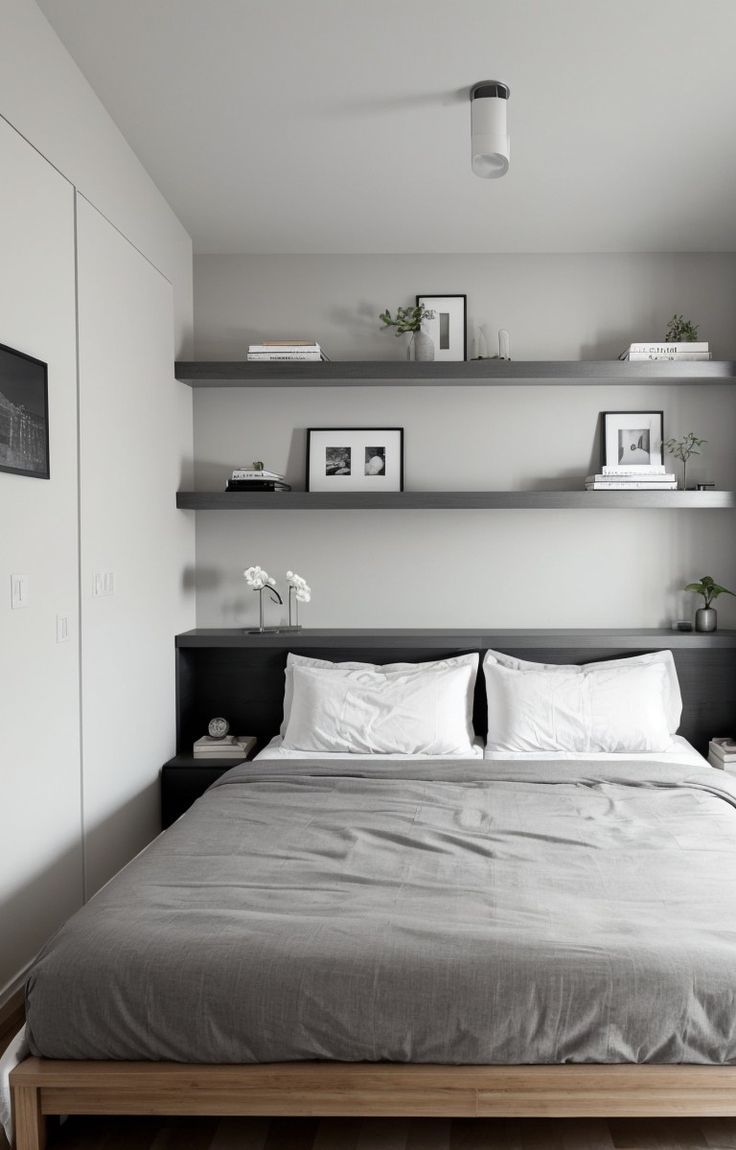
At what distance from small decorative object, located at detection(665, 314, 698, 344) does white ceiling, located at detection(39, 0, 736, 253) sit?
0.34 meters

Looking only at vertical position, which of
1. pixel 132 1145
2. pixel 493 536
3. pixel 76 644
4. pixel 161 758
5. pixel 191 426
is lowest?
pixel 132 1145

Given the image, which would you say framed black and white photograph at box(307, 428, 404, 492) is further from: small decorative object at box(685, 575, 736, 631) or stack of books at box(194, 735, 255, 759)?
small decorative object at box(685, 575, 736, 631)

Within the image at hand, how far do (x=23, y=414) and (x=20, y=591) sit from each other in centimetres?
47

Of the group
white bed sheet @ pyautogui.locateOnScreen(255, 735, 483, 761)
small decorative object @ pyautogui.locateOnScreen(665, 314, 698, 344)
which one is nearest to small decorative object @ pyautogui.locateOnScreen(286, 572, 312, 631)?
white bed sheet @ pyautogui.locateOnScreen(255, 735, 483, 761)

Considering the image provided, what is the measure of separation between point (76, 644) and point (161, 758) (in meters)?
1.09

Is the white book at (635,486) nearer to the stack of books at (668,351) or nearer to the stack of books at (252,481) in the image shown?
the stack of books at (668,351)

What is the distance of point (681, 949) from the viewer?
5.84 ft

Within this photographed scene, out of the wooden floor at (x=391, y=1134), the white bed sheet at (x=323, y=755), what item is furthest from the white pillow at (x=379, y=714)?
the wooden floor at (x=391, y=1134)

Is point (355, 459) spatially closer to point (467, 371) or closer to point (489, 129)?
point (467, 371)

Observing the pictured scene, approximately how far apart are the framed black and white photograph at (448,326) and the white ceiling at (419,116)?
24 centimetres

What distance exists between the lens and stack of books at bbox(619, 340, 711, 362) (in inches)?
147

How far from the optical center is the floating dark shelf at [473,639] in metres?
3.72

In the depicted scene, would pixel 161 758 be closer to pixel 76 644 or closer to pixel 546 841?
pixel 76 644

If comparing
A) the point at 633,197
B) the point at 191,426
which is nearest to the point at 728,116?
the point at 633,197
